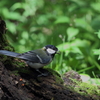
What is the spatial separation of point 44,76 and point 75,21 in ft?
6.70

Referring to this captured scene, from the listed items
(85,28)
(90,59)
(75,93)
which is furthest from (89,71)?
(75,93)

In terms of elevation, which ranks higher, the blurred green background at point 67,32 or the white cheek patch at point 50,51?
the blurred green background at point 67,32

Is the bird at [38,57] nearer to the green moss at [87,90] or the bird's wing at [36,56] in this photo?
the bird's wing at [36,56]

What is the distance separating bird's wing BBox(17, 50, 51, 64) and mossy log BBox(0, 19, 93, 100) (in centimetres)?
15

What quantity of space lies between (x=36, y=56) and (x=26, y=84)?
0.38m

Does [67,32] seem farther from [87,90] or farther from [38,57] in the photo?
[87,90]

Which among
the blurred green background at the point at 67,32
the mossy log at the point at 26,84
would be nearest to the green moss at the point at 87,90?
the mossy log at the point at 26,84

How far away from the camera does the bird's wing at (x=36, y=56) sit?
2.17m

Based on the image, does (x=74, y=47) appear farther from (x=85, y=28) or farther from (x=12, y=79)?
(x=12, y=79)

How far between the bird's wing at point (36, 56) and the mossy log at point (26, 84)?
15cm

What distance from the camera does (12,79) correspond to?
2008 millimetres

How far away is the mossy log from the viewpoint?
1.91 meters

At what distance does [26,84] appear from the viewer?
2.05 m

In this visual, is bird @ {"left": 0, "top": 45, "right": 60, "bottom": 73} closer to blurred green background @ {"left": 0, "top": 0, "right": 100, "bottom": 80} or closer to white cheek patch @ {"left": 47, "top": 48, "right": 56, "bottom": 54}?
white cheek patch @ {"left": 47, "top": 48, "right": 56, "bottom": 54}
